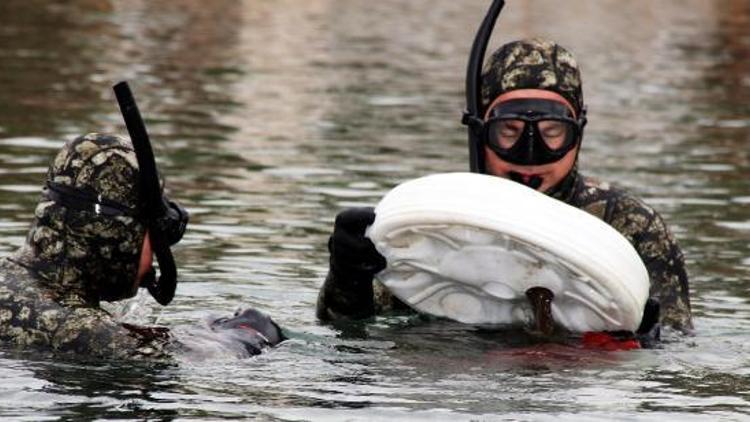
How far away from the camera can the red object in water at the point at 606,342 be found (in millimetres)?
9523

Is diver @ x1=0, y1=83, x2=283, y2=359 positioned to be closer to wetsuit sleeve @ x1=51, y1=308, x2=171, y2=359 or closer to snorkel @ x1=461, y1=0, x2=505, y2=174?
wetsuit sleeve @ x1=51, y1=308, x2=171, y2=359

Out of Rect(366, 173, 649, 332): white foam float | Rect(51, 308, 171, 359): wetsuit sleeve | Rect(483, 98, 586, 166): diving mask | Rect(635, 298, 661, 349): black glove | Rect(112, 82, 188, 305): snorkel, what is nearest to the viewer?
Rect(112, 82, 188, 305): snorkel

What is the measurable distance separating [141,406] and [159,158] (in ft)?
31.7

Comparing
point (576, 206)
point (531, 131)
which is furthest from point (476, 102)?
point (576, 206)

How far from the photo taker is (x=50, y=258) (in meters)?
8.54

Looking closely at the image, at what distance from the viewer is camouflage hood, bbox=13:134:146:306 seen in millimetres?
8469

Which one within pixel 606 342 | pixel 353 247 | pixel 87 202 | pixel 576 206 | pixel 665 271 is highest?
pixel 87 202

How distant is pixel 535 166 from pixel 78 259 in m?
2.45

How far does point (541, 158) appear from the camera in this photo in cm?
972

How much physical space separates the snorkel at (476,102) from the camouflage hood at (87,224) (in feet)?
6.58

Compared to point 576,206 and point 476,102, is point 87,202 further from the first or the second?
point 576,206

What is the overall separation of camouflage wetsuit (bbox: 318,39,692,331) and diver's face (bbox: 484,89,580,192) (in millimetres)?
36

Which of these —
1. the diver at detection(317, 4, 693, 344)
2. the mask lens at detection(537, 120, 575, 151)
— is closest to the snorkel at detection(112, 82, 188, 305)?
the diver at detection(317, 4, 693, 344)

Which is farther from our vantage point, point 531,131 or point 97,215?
point 531,131
